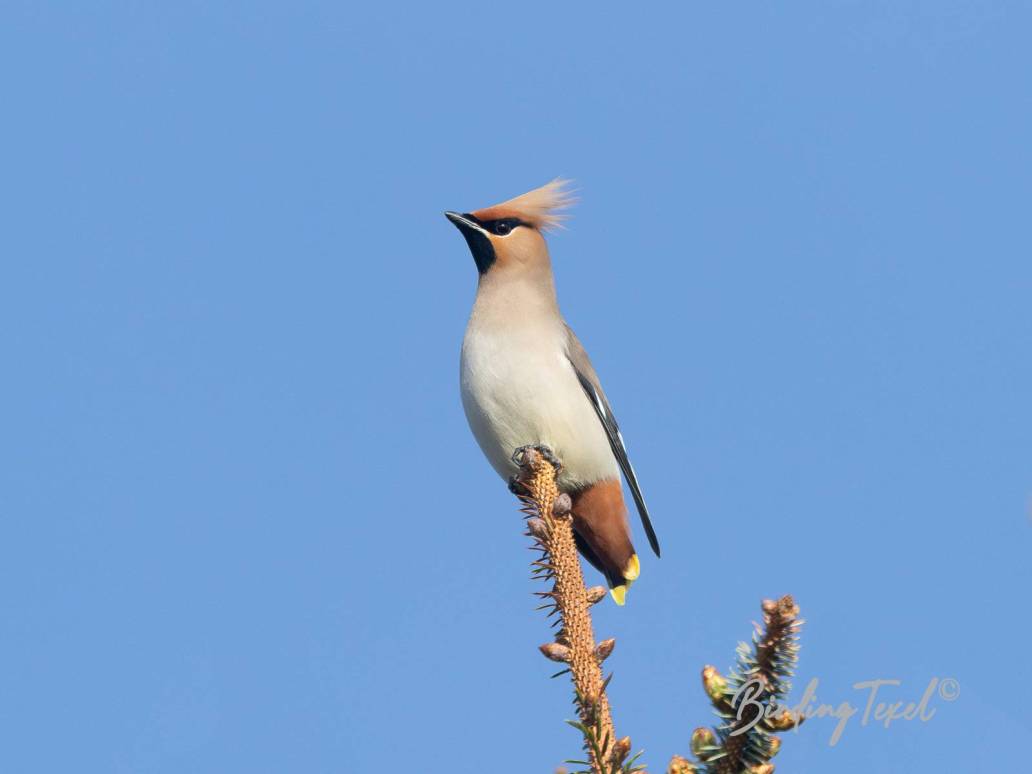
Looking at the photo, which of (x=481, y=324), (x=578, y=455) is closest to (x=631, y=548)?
(x=578, y=455)

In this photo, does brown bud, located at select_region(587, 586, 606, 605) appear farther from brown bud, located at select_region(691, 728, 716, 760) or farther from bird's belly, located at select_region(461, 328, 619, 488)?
bird's belly, located at select_region(461, 328, 619, 488)

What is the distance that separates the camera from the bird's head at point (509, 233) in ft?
16.7

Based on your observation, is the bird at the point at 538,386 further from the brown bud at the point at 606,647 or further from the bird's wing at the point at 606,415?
the brown bud at the point at 606,647

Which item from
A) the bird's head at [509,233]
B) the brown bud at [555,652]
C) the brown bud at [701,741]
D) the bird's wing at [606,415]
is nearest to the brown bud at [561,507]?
the brown bud at [555,652]

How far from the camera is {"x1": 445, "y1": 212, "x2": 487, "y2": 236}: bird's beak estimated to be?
16.9ft

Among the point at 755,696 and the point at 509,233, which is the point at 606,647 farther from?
the point at 509,233

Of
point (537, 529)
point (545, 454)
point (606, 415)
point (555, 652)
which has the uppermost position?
point (606, 415)

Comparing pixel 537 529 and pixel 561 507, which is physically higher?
pixel 561 507

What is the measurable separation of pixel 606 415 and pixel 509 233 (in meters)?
0.87

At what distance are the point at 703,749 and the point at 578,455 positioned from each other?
2.80 m

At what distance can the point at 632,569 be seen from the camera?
4.89m

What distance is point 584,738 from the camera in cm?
196

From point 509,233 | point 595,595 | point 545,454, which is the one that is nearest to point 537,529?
point 595,595

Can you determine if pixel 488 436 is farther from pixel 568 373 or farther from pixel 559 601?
pixel 559 601
